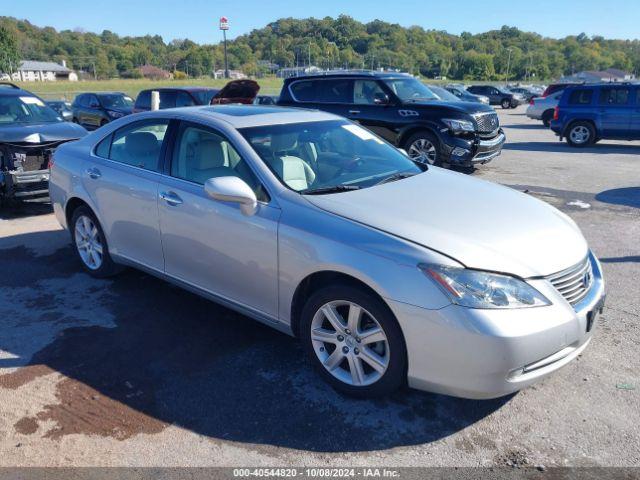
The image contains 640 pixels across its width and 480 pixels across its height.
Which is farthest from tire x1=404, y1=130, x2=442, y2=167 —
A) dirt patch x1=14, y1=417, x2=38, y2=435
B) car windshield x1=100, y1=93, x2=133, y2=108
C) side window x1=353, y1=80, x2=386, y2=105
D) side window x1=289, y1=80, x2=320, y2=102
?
car windshield x1=100, y1=93, x2=133, y2=108

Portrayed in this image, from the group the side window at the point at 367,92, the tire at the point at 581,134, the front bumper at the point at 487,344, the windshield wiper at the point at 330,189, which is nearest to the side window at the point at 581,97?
the tire at the point at 581,134

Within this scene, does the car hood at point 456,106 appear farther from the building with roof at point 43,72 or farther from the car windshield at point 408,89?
the building with roof at point 43,72

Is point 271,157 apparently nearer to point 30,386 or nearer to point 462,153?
point 30,386

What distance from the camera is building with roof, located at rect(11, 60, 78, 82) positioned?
384 ft

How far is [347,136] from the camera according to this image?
4.54 metres

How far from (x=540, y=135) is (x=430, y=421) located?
1843 cm

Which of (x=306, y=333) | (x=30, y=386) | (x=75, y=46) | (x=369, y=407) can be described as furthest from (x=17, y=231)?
(x=75, y=46)

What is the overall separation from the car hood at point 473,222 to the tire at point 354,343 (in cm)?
45

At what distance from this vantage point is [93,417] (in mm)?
3131

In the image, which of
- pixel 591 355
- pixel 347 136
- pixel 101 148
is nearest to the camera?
pixel 591 355

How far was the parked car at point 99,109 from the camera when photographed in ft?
59.9

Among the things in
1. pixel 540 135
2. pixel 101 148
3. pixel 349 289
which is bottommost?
pixel 540 135

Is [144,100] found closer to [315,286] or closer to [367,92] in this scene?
[367,92]

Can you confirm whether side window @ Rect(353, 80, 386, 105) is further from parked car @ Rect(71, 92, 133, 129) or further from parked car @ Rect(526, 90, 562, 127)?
parked car @ Rect(526, 90, 562, 127)
